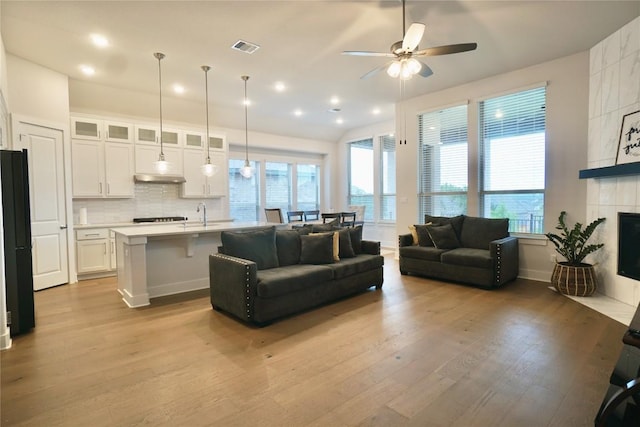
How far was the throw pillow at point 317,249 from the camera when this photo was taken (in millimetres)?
4121

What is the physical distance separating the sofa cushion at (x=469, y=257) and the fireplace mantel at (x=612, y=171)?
153cm

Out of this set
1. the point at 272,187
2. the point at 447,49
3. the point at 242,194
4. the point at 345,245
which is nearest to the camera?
the point at 447,49

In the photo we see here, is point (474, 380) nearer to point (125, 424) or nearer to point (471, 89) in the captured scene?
point (125, 424)

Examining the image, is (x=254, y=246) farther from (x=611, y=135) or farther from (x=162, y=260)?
(x=611, y=135)

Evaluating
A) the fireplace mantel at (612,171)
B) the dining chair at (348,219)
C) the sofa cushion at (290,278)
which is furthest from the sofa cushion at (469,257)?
the dining chair at (348,219)

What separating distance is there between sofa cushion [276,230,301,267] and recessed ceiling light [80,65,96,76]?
3.58 m

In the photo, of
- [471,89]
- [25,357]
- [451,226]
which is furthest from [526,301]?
[25,357]

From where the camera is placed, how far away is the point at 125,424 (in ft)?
6.11

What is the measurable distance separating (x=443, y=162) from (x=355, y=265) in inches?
120

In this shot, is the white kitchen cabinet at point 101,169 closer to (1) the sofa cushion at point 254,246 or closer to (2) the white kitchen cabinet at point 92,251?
(2) the white kitchen cabinet at point 92,251

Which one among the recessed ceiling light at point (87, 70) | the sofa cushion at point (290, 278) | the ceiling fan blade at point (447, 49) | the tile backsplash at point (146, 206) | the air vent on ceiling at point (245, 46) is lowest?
the sofa cushion at point (290, 278)

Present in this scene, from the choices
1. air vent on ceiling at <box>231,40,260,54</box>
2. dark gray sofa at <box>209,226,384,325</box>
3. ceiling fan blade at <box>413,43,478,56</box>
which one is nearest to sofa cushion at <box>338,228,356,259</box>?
dark gray sofa at <box>209,226,384,325</box>


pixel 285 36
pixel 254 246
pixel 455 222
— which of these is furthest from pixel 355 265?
pixel 285 36

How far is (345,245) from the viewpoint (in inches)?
178
